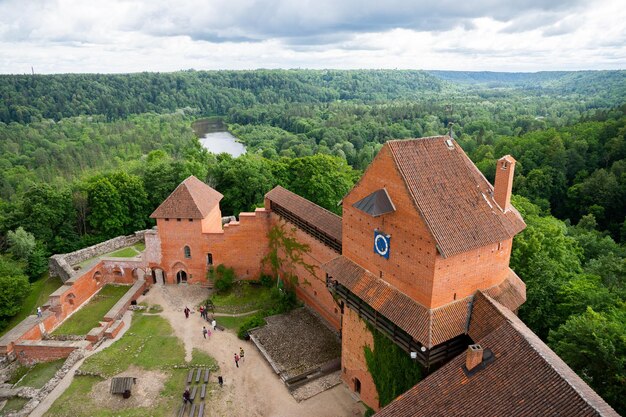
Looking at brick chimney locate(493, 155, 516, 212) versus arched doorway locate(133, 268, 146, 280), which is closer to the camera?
brick chimney locate(493, 155, 516, 212)

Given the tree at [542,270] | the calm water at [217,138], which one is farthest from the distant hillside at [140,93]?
the tree at [542,270]

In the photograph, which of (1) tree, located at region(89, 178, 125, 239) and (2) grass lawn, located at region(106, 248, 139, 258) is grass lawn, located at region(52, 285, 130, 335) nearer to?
(2) grass lawn, located at region(106, 248, 139, 258)

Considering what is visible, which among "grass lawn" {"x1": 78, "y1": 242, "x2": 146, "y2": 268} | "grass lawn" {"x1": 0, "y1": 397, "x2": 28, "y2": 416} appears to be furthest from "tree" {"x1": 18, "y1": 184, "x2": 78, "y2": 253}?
"grass lawn" {"x1": 0, "y1": 397, "x2": 28, "y2": 416}

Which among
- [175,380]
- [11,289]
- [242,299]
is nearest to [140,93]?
[11,289]

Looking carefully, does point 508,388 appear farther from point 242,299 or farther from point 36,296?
point 36,296

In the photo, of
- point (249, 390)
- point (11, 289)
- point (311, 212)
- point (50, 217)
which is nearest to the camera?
point (249, 390)

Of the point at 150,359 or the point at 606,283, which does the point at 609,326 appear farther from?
the point at 150,359

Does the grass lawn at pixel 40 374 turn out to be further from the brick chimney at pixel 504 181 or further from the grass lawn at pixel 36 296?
the brick chimney at pixel 504 181
